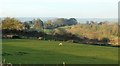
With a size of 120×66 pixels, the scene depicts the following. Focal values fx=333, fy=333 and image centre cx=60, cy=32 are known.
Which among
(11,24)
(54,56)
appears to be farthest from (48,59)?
(11,24)

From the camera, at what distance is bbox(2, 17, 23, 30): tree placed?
57766mm

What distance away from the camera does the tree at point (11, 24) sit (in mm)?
57766

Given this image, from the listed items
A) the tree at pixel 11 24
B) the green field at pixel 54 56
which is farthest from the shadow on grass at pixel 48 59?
the tree at pixel 11 24

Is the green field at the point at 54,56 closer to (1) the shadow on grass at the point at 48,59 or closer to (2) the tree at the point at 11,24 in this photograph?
(1) the shadow on grass at the point at 48,59

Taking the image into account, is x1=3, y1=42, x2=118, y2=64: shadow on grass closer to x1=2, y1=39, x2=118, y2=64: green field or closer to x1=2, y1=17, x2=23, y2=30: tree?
x1=2, y1=39, x2=118, y2=64: green field

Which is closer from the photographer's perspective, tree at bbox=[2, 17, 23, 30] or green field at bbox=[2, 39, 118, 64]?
green field at bbox=[2, 39, 118, 64]

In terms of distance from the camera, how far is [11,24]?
6175 centimetres

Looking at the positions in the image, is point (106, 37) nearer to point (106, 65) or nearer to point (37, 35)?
point (37, 35)

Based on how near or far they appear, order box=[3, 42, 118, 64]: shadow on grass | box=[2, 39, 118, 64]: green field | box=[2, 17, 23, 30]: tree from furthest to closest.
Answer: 1. box=[2, 17, 23, 30]: tree
2. box=[2, 39, 118, 64]: green field
3. box=[3, 42, 118, 64]: shadow on grass

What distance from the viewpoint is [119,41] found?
51500 mm

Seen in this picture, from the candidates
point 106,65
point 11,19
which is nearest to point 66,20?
point 11,19

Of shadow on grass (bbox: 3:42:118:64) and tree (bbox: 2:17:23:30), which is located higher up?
tree (bbox: 2:17:23:30)

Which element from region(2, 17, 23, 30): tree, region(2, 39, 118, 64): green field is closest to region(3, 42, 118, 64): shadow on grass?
region(2, 39, 118, 64): green field

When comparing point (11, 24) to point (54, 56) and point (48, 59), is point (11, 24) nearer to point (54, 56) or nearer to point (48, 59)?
point (54, 56)
